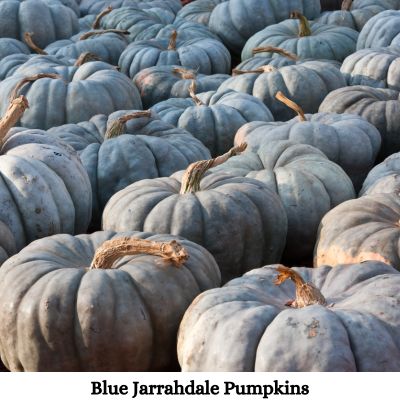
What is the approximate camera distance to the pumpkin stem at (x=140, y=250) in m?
3.86

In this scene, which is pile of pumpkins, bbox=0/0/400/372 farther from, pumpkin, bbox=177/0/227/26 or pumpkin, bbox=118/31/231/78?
pumpkin, bbox=177/0/227/26

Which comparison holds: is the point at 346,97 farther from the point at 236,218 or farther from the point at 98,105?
→ the point at 236,218

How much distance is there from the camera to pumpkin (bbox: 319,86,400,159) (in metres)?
6.85

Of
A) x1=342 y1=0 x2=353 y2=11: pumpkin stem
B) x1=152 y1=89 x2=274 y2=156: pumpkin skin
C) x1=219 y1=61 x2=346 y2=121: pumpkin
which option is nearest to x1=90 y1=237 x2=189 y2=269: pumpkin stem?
x1=152 y1=89 x2=274 y2=156: pumpkin skin

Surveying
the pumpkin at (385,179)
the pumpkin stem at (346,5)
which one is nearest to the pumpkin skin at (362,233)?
the pumpkin at (385,179)

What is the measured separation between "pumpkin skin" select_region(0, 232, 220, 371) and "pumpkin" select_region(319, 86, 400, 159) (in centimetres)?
331

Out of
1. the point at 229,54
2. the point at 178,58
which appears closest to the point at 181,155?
the point at 178,58

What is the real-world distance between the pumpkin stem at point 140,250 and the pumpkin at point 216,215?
795 millimetres

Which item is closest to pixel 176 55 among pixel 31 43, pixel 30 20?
pixel 31 43

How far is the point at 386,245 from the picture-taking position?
4.34m

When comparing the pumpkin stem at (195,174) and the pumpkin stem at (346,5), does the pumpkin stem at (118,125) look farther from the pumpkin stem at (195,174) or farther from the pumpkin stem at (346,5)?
the pumpkin stem at (346,5)

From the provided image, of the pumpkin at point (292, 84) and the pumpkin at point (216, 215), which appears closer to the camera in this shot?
the pumpkin at point (216, 215)

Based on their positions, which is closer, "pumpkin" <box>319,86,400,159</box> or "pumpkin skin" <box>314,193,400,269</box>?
"pumpkin skin" <box>314,193,400,269</box>

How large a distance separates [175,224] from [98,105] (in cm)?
282
